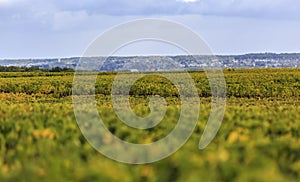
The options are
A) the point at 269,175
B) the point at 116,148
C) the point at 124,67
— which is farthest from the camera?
the point at 124,67

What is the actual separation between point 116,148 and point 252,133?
2082 millimetres

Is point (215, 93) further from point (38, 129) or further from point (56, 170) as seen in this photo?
point (56, 170)

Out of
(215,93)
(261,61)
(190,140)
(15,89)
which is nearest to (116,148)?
(190,140)

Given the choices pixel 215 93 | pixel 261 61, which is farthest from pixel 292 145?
pixel 261 61

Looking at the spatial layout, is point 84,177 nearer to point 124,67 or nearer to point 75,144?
point 75,144

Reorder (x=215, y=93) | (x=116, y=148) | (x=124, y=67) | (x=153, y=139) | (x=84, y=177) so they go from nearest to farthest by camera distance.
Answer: (x=84, y=177) < (x=116, y=148) < (x=153, y=139) < (x=215, y=93) < (x=124, y=67)

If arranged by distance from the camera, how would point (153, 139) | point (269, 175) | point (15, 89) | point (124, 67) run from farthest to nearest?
point (124, 67), point (15, 89), point (153, 139), point (269, 175)

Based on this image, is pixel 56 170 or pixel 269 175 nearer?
pixel 269 175

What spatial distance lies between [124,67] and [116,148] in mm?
35495

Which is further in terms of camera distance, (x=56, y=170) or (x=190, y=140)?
(x=190, y=140)

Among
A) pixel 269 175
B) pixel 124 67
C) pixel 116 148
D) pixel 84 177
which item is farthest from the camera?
pixel 124 67

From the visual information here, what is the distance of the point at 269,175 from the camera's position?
4043 mm

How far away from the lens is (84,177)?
4.54 metres

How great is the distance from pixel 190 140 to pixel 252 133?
91 cm
